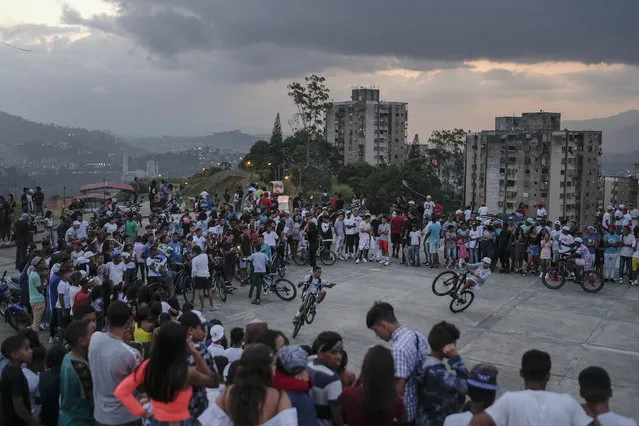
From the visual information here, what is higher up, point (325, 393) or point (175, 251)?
point (325, 393)

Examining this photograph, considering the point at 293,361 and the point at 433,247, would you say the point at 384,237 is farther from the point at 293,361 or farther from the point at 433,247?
the point at 293,361

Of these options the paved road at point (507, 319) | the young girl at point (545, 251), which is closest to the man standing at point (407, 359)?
the paved road at point (507, 319)

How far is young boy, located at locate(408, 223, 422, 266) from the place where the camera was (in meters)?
19.5

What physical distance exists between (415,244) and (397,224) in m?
0.98

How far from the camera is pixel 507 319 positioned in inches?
558

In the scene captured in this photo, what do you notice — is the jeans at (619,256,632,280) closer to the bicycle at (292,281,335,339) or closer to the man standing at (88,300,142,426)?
the bicycle at (292,281,335,339)

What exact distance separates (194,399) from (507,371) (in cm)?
737

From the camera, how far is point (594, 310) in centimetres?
1493

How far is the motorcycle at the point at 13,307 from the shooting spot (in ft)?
41.3

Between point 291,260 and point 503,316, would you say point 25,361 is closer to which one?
point 503,316

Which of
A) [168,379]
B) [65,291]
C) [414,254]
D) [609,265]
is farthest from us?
[414,254]

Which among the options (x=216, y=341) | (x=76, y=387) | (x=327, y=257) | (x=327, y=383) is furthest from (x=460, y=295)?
(x=76, y=387)

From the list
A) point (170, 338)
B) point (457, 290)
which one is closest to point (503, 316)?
point (457, 290)

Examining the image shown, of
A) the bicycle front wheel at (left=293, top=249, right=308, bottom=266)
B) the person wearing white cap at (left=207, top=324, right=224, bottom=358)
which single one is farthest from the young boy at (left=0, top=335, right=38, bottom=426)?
the bicycle front wheel at (left=293, top=249, right=308, bottom=266)
